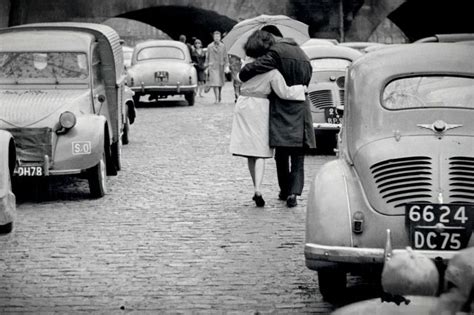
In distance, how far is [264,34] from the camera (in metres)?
9.70

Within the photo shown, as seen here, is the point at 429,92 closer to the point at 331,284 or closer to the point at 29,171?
the point at 331,284

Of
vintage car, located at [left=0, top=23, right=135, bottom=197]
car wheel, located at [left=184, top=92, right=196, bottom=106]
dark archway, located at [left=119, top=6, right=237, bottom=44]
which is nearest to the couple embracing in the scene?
vintage car, located at [left=0, top=23, right=135, bottom=197]

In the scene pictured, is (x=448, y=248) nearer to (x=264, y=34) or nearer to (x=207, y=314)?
(x=207, y=314)

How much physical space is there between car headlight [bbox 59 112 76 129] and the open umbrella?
5.50 ft

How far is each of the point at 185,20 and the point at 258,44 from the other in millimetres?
32238

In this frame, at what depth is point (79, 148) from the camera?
33.7 ft

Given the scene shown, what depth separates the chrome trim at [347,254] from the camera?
5867 millimetres

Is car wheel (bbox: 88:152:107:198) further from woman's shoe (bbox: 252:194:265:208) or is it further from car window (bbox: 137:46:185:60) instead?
car window (bbox: 137:46:185:60)

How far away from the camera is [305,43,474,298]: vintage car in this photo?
5.91m

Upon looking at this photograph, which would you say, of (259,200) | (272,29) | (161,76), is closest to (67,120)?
(259,200)

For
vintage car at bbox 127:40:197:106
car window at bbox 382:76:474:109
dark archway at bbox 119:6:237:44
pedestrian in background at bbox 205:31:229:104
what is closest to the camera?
car window at bbox 382:76:474:109

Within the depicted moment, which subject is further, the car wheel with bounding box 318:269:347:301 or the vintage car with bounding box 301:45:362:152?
the vintage car with bounding box 301:45:362:152

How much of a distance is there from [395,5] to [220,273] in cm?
3077

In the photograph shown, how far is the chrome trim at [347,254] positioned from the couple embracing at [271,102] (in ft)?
11.8
